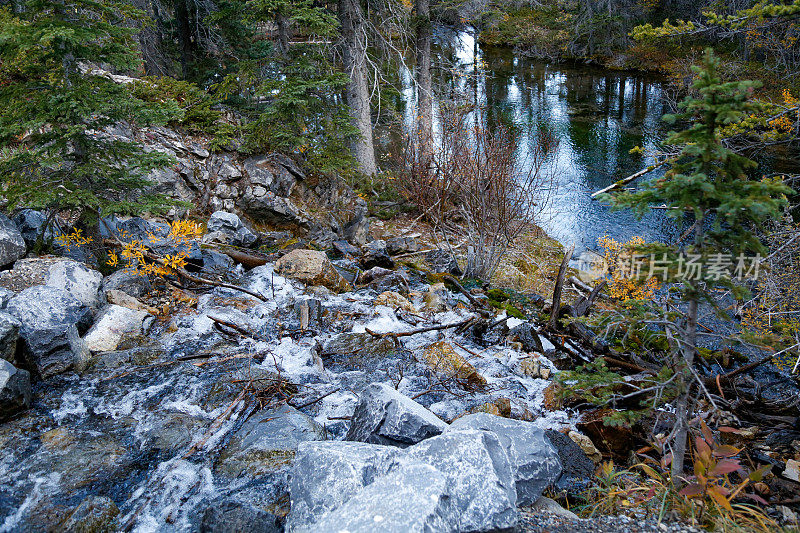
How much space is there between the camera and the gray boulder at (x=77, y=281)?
4867 mm

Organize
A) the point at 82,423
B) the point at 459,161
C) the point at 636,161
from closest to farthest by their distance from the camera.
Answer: the point at 82,423, the point at 459,161, the point at 636,161

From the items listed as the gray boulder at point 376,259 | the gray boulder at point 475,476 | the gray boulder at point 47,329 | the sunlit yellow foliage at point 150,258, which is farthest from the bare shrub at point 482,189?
the gray boulder at point 47,329

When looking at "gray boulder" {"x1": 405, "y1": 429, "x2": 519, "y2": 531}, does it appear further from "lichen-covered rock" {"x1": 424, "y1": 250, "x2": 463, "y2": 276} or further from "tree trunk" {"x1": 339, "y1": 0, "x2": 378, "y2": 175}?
"tree trunk" {"x1": 339, "y1": 0, "x2": 378, "y2": 175}

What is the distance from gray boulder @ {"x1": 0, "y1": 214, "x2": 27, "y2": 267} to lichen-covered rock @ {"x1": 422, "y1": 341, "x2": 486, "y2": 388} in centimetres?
454

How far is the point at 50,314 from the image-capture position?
425 centimetres

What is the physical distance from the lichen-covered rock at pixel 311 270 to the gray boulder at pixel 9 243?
295cm

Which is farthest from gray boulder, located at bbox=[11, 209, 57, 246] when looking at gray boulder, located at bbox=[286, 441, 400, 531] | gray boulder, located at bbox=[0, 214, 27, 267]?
gray boulder, located at bbox=[286, 441, 400, 531]

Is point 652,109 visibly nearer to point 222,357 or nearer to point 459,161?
point 459,161

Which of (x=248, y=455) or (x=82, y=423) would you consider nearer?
(x=248, y=455)

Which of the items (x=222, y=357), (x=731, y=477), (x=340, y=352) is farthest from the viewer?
(x=340, y=352)

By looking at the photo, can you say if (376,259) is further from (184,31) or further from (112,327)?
(184,31)

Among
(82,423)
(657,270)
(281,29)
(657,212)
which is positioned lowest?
(657,212)

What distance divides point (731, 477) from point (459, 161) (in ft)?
19.1

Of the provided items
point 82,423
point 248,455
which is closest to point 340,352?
point 248,455
